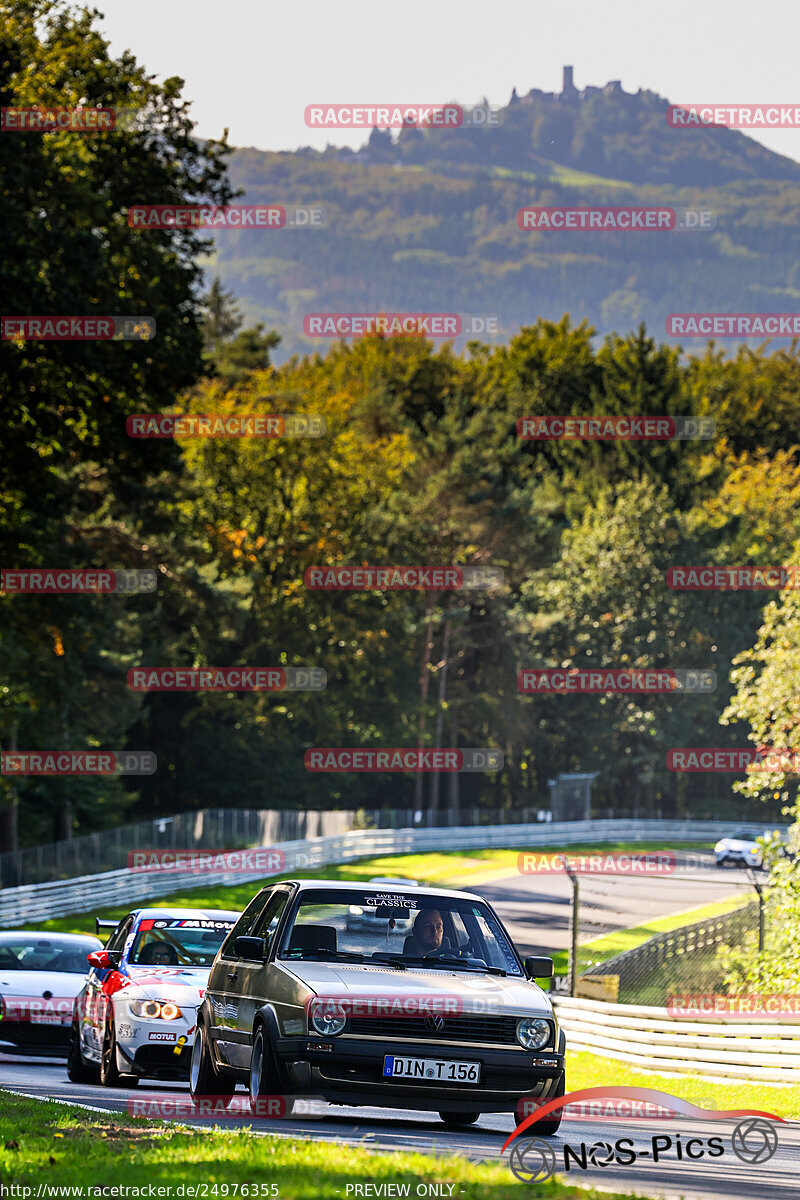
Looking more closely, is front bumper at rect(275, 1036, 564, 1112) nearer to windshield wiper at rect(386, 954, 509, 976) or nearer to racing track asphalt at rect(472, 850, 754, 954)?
windshield wiper at rect(386, 954, 509, 976)

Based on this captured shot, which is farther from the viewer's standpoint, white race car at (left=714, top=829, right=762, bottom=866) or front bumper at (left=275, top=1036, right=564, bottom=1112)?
white race car at (left=714, top=829, right=762, bottom=866)

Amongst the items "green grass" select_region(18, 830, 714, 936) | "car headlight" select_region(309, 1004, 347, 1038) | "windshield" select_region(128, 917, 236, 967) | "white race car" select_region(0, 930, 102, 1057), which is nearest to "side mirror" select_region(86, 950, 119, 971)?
"windshield" select_region(128, 917, 236, 967)

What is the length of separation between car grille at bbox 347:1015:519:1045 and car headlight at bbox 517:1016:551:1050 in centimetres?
5

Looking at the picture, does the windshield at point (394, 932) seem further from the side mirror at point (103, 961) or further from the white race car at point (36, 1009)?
the white race car at point (36, 1009)

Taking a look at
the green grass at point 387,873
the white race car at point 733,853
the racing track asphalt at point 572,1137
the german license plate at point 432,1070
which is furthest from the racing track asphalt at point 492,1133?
the white race car at point 733,853

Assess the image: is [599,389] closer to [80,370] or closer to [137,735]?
[137,735]

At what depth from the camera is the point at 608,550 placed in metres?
77.8

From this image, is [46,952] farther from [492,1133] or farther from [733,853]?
[733,853]

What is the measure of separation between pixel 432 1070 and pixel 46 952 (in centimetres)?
1057

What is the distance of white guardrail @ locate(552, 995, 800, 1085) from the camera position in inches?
588

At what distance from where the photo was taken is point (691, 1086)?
16.1 metres

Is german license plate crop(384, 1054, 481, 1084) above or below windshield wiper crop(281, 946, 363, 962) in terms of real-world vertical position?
below

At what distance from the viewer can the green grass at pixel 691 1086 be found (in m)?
14.0

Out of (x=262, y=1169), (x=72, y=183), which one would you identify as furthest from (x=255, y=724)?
(x=262, y=1169)
